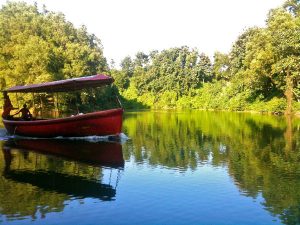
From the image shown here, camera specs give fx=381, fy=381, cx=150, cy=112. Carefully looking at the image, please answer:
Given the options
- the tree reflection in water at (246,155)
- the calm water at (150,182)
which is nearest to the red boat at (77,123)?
the calm water at (150,182)

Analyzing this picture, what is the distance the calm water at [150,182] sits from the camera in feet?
38.0

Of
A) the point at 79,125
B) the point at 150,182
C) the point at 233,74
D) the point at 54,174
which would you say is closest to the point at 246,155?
the point at 150,182

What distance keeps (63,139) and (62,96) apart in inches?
1192

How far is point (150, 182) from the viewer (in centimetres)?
1559

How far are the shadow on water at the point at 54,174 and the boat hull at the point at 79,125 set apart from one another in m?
1.42

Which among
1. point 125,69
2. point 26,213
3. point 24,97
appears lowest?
point 26,213

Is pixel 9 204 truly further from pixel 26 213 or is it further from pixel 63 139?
pixel 63 139

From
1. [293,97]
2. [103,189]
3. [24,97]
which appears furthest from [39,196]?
[293,97]

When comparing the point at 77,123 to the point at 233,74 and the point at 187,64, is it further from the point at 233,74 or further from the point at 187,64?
the point at 187,64

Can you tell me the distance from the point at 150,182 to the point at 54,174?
4517 millimetres

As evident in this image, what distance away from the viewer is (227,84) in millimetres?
82875

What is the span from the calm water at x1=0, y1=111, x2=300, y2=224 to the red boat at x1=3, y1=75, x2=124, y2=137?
56.2 inches

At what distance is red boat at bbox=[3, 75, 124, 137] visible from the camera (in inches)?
1057

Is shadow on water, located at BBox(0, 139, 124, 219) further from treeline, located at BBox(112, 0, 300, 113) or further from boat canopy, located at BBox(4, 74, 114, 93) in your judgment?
treeline, located at BBox(112, 0, 300, 113)
